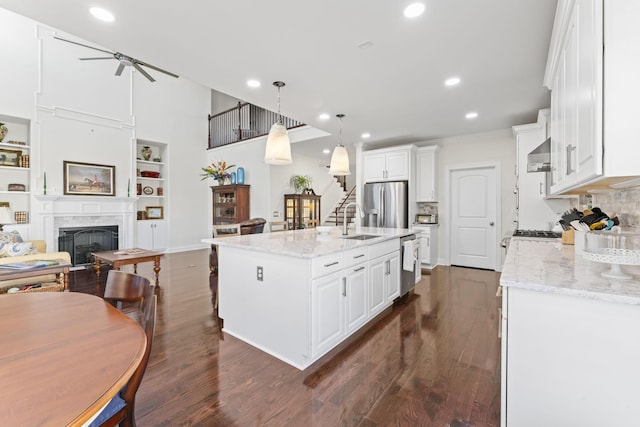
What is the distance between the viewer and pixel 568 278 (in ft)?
4.18

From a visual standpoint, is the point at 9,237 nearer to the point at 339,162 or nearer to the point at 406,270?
the point at 339,162

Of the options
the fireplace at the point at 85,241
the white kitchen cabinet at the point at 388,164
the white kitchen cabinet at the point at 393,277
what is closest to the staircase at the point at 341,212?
the white kitchen cabinet at the point at 388,164

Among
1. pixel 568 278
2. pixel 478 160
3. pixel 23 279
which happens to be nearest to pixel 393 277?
pixel 568 278

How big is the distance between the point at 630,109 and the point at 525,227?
388cm

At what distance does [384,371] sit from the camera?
2.14 metres

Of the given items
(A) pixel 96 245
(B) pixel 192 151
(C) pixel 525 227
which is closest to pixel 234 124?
(B) pixel 192 151

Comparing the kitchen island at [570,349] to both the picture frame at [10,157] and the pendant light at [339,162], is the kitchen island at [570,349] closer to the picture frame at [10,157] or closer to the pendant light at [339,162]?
the pendant light at [339,162]

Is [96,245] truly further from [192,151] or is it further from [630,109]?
[630,109]

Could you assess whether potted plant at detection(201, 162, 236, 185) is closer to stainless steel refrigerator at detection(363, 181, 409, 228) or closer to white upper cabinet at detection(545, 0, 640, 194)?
stainless steel refrigerator at detection(363, 181, 409, 228)

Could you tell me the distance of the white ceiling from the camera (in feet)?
6.77

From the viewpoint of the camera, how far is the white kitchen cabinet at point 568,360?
1035mm

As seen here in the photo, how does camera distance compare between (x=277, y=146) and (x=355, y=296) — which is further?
(x=277, y=146)

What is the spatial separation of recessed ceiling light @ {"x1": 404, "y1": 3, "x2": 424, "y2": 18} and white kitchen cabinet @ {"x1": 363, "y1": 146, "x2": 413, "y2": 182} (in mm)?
3749

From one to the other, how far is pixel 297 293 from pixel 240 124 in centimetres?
675
